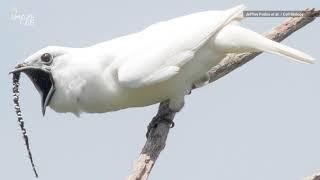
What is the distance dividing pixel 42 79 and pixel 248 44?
0.89 m

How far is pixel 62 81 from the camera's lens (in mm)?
3713

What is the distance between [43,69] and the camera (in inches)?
146

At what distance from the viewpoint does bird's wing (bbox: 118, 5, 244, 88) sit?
375 cm

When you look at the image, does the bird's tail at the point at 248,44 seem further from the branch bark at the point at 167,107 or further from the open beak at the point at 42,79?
the open beak at the point at 42,79

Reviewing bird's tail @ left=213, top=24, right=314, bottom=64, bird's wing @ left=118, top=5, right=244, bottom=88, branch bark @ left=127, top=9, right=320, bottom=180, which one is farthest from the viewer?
bird's tail @ left=213, top=24, right=314, bottom=64

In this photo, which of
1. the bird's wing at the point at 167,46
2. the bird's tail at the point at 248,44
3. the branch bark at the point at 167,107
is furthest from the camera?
the bird's tail at the point at 248,44

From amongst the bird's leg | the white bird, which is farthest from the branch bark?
the white bird

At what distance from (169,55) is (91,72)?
0.35 meters

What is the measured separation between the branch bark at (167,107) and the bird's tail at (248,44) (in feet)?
1.26

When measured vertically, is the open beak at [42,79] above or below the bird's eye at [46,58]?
below

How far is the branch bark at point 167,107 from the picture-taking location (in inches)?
144

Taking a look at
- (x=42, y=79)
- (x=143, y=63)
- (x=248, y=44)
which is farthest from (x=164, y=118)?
(x=42, y=79)

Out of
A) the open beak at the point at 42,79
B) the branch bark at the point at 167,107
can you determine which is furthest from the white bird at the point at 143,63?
the branch bark at the point at 167,107

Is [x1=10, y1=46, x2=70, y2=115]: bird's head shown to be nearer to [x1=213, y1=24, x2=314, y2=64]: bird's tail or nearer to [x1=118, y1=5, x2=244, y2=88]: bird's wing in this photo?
[x1=118, y1=5, x2=244, y2=88]: bird's wing
